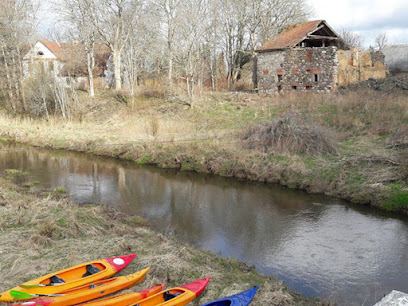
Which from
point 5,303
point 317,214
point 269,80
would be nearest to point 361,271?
point 317,214

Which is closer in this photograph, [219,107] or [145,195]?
[145,195]

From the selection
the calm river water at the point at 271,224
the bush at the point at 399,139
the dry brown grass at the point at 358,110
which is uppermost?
the dry brown grass at the point at 358,110

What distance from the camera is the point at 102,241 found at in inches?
327

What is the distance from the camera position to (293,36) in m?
25.8

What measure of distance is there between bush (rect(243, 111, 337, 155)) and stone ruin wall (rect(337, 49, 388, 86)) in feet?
30.8

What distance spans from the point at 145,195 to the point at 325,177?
6.42 meters

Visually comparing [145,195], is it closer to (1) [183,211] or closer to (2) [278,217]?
(1) [183,211]

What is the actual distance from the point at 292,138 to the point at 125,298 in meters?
11.4

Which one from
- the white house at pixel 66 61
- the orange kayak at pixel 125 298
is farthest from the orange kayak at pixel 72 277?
the white house at pixel 66 61

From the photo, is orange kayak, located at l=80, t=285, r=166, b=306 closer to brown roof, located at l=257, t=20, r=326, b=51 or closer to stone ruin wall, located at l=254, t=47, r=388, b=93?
stone ruin wall, located at l=254, t=47, r=388, b=93

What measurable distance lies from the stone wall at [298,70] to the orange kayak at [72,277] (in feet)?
66.7

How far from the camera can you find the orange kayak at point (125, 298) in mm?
5828

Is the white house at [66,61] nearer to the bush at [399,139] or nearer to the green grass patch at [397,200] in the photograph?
the bush at [399,139]

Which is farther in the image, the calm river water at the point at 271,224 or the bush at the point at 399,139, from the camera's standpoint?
the bush at the point at 399,139
